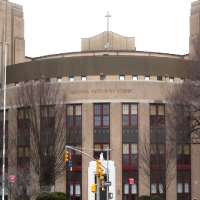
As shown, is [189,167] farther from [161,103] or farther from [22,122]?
[22,122]

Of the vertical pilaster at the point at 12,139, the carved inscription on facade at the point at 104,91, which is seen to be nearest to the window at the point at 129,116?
the carved inscription on facade at the point at 104,91

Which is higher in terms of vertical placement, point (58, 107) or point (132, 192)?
point (58, 107)

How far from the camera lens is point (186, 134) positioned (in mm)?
65750

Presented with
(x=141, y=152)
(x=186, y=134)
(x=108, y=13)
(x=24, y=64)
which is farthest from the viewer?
(x=108, y=13)

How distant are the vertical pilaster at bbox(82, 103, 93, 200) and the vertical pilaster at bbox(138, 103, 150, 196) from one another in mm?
5151

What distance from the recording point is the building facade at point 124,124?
242ft

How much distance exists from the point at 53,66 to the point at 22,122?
22.8 feet

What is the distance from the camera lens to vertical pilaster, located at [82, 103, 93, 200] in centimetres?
7400

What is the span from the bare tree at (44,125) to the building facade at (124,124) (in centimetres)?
136

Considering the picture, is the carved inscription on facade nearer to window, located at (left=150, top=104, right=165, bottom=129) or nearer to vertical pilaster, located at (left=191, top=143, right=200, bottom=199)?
window, located at (left=150, top=104, right=165, bottom=129)

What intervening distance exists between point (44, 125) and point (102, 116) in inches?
256

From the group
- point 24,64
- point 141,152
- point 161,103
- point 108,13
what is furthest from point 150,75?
point 108,13

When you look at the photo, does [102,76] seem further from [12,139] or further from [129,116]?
[12,139]

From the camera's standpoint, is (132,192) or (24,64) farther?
(24,64)
